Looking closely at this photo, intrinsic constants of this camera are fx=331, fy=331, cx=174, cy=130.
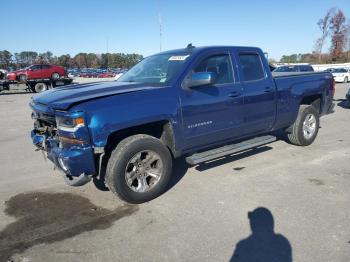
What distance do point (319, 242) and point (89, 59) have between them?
129 metres

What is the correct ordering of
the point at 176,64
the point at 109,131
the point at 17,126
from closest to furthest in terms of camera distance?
1. the point at 109,131
2. the point at 176,64
3. the point at 17,126

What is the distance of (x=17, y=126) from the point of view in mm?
9781

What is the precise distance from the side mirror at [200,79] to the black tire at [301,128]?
292cm

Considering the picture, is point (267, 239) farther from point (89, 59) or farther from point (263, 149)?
point (89, 59)

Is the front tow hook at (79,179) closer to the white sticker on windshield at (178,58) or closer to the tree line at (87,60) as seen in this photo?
the white sticker on windshield at (178,58)

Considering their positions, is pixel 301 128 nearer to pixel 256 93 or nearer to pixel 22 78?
pixel 256 93

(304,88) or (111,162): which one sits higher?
(304,88)

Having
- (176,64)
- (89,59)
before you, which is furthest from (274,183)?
(89,59)

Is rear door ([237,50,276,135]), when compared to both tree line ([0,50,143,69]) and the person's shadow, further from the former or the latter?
tree line ([0,50,143,69])

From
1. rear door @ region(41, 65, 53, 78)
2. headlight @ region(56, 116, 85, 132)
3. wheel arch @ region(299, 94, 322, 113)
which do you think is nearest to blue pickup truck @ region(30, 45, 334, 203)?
headlight @ region(56, 116, 85, 132)

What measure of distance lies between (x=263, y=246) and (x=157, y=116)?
1.96 m

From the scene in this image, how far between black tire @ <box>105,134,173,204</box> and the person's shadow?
133 cm

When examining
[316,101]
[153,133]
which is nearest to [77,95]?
[153,133]

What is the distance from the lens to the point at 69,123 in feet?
12.4
